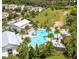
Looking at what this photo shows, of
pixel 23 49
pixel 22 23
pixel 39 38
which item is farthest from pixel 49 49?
pixel 22 23

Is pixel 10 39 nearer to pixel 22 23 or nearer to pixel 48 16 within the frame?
pixel 22 23

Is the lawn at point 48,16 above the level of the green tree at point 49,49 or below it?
above

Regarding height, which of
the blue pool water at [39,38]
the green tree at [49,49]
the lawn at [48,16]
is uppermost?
the lawn at [48,16]

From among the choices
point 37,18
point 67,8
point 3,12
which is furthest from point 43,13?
point 3,12

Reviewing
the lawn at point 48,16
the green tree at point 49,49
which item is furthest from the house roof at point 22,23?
the green tree at point 49,49

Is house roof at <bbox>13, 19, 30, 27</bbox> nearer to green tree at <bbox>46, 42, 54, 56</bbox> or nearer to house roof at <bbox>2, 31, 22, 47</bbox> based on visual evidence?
house roof at <bbox>2, 31, 22, 47</bbox>

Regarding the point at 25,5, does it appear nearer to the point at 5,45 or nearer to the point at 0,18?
the point at 0,18

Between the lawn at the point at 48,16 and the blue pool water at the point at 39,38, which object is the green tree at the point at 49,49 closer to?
the blue pool water at the point at 39,38
